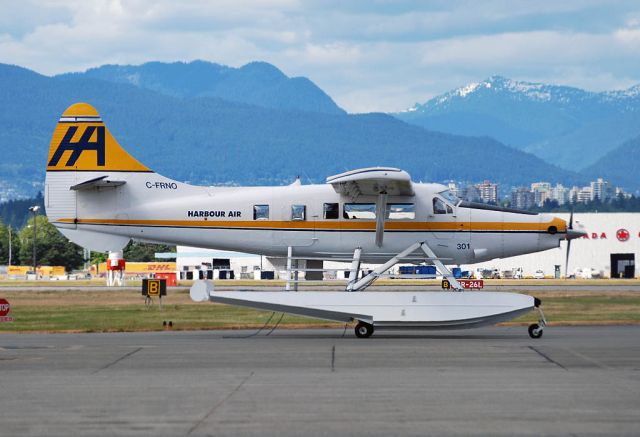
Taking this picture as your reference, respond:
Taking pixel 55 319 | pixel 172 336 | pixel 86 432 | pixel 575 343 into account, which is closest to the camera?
pixel 86 432

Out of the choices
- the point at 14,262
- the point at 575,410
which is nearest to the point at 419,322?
the point at 575,410

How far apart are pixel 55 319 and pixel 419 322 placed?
45.6 ft

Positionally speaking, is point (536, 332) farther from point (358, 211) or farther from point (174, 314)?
point (174, 314)

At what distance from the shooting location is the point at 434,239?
25.6 metres

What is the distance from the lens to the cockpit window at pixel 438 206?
2559cm

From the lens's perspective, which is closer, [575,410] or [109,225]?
[575,410]

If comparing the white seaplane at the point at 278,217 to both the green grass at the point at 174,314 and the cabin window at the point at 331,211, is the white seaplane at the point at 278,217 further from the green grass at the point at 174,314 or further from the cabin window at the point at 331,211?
the green grass at the point at 174,314

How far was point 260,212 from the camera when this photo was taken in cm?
2569

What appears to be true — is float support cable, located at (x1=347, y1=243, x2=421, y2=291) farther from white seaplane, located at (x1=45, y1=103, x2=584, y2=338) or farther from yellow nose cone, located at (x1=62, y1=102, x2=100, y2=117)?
yellow nose cone, located at (x1=62, y1=102, x2=100, y2=117)

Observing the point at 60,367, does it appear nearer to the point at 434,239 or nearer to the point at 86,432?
the point at 86,432

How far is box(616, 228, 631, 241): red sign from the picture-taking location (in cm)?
9862

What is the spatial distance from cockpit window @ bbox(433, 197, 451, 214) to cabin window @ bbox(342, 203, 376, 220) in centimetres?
142

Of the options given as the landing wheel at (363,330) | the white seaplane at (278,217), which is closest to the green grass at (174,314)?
the white seaplane at (278,217)

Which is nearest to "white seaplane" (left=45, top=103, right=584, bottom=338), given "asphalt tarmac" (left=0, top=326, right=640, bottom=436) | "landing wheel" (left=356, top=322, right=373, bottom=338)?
"landing wheel" (left=356, top=322, right=373, bottom=338)
